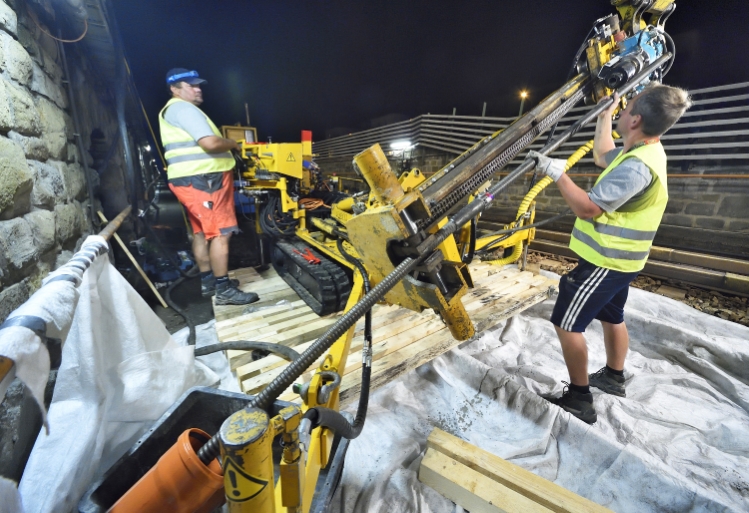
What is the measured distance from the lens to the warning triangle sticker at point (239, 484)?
0.57 meters

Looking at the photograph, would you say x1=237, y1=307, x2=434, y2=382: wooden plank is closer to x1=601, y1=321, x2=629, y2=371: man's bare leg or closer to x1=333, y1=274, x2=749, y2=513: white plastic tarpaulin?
x1=333, y1=274, x2=749, y2=513: white plastic tarpaulin

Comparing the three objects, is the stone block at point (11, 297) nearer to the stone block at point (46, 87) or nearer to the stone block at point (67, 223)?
the stone block at point (67, 223)

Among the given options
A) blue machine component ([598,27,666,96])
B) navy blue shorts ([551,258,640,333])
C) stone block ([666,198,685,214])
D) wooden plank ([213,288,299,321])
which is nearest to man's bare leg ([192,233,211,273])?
wooden plank ([213,288,299,321])

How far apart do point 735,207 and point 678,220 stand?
23.5 inches

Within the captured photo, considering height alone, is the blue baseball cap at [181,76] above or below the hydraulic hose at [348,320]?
above

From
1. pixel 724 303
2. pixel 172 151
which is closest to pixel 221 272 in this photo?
pixel 172 151

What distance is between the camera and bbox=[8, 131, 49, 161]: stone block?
1.35 m

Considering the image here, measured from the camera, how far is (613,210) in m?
1.53

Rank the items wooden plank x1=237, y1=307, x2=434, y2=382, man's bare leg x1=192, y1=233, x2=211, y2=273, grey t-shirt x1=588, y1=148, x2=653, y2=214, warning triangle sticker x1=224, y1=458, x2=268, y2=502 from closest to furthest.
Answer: warning triangle sticker x1=224, y1=458, x2=268, y2=502
grey t-shirt x1=588, y1=148, x2=653, y2=214
wooden plank x1=237, y1=307, x2=434, y2=382
man's bare leg x1=192, y1=233, x2=211, y2=273

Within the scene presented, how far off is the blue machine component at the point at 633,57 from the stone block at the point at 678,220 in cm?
378

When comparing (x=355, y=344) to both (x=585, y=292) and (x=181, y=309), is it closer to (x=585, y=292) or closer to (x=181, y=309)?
(x=585, y=292)

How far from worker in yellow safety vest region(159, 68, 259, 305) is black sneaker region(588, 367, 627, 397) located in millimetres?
2946

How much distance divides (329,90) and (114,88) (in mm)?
13106

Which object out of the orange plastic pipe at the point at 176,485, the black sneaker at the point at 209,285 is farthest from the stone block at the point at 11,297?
the black sneaker at the point at 209,285
